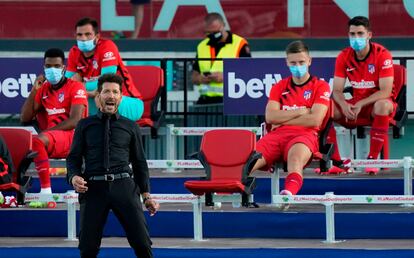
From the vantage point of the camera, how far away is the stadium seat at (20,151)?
13117 mm

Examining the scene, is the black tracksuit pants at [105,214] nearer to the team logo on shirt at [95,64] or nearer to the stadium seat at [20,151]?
the stadium seat at [20,151]

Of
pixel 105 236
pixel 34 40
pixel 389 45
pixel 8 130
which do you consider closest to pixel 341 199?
pixel 105 236

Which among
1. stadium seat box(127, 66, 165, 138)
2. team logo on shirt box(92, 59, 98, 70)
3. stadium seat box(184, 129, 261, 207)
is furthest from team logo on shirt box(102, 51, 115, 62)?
stadium seat box(184, 129, 261, 207)

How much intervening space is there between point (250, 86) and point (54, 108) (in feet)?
6.90

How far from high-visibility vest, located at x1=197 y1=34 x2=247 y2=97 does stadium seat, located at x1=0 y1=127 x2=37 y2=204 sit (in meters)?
2.99

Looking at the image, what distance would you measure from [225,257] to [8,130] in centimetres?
277

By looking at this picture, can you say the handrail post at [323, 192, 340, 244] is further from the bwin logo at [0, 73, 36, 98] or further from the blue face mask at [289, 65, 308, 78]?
the bwin logo at [0, 73, 36, 98]

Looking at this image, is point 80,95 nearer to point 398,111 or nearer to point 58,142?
point 58,142

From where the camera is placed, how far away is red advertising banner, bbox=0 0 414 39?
1733 cm

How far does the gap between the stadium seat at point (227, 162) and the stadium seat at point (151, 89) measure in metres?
1.64

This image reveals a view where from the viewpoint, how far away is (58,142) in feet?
44.8

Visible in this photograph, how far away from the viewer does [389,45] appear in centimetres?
1716

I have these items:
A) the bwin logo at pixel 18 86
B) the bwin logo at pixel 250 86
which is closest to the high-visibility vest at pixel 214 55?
the bwin logo at pixel 250 86

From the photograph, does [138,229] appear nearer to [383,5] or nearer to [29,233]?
[29,233]
